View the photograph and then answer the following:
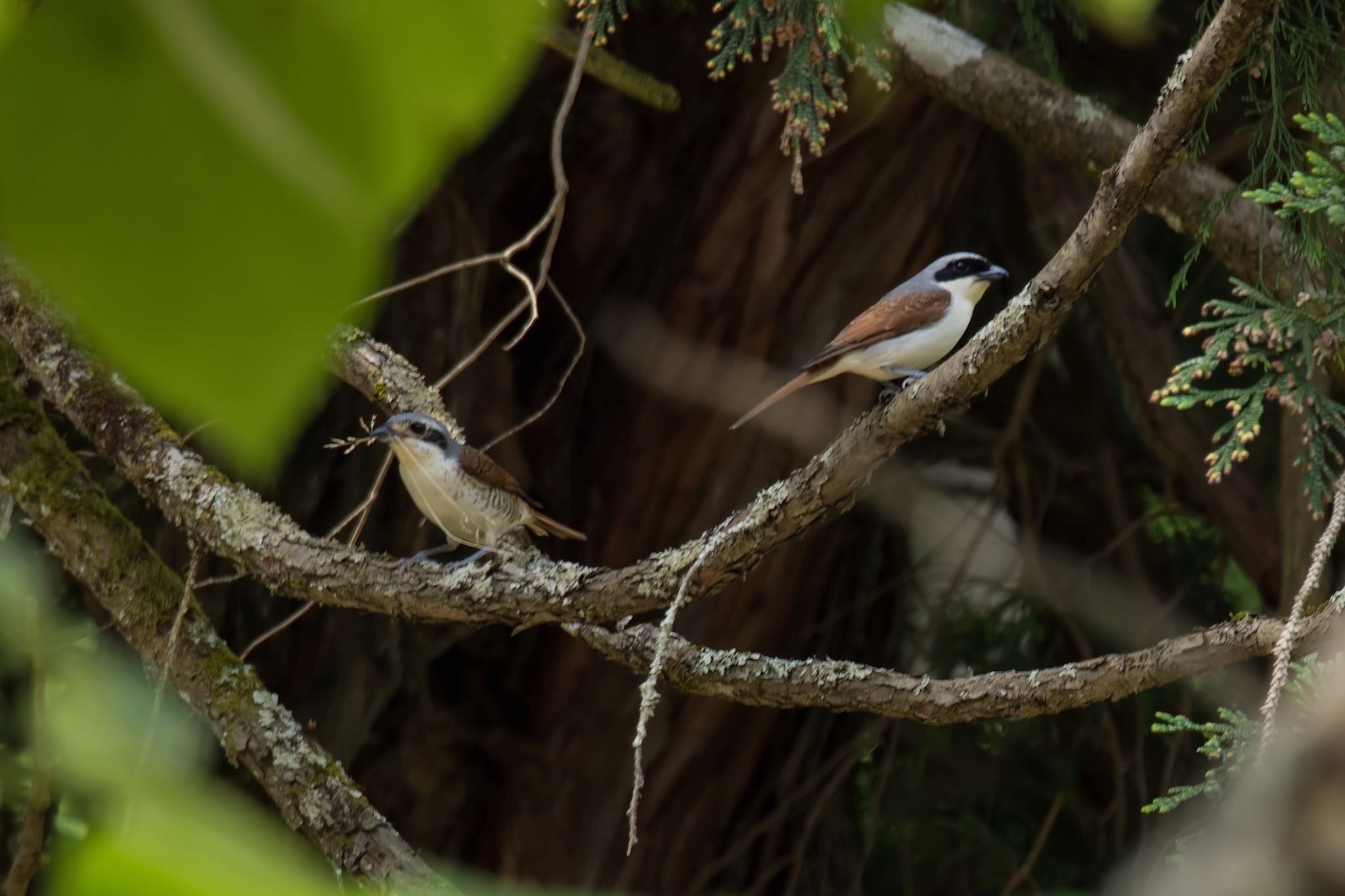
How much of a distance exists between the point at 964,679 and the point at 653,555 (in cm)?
57

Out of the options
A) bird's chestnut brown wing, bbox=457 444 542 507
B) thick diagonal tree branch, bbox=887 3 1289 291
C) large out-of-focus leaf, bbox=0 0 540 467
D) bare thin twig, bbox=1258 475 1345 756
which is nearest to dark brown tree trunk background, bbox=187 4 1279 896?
thick diagonal tree branch, bbox=887 3 1289 291

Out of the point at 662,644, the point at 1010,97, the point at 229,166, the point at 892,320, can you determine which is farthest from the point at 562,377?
the point at 229,166

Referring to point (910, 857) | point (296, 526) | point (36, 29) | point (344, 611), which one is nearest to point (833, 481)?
point (296, 526)

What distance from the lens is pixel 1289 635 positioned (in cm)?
190

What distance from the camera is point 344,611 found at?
4168mm

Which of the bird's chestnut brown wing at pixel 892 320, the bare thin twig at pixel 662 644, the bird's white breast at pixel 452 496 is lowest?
the bare thin twig at pixel 662 644

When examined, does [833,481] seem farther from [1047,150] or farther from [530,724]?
[530,724]

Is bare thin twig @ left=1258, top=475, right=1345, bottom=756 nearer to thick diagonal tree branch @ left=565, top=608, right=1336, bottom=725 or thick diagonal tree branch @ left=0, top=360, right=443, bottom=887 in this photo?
thick diagonal tree branch @ left=565, top=608, right=1336, bottom=725

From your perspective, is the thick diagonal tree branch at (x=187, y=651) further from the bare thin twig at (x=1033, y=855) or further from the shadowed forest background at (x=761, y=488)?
the bare thin twig at (x=1033, y=855)

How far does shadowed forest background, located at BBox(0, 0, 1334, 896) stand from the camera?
13.5 feet

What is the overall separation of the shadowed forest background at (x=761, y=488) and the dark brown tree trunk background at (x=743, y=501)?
1 cm

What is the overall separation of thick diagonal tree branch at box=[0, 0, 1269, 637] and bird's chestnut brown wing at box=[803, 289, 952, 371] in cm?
104

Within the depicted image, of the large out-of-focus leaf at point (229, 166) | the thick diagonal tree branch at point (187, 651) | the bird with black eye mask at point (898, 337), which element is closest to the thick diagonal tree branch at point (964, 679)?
the thick diagonal tree branch at point (187, 651)

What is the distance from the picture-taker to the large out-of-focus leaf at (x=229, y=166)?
198 millimetres
